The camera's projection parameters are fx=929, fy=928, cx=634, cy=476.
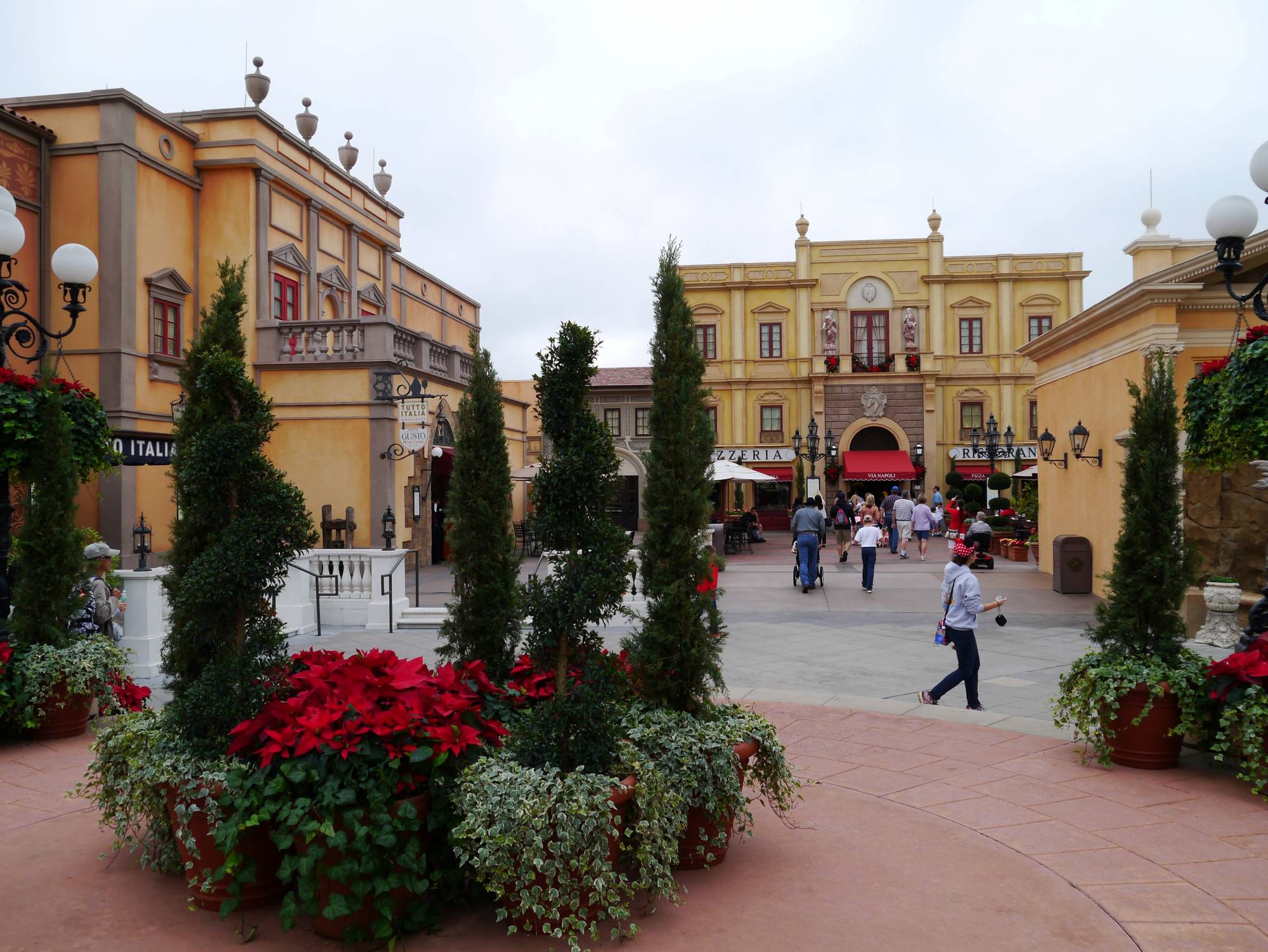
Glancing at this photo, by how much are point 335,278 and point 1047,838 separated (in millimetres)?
21356

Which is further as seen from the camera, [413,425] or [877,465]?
[877,465]

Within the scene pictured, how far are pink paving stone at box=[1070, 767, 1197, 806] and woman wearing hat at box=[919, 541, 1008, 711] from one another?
71.4 inches

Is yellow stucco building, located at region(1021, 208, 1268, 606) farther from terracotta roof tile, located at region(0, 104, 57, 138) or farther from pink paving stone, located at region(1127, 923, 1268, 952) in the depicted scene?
terracotta roof tile, located at region(0, 104, 57, 138)

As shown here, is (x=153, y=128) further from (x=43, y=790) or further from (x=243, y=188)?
(x=43, y=790)

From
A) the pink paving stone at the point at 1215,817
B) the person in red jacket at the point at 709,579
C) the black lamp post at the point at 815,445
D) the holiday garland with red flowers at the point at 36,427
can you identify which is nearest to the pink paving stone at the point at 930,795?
the pink paving stone at the point at 1215,817

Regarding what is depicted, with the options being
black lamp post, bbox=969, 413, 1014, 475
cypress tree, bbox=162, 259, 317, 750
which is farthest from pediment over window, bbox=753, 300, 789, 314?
cypress tree, bbox=162, 259, 317, 750

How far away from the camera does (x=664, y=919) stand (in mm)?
3951

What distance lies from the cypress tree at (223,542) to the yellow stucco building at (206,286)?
12.2 meters

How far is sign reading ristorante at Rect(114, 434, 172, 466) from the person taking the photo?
11281mm

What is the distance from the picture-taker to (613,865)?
3.96 m

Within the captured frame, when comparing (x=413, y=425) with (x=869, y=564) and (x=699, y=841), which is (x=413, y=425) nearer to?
(x=869, y=564)

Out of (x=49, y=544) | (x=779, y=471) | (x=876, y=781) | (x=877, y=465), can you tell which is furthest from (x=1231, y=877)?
(x=779, y=471)

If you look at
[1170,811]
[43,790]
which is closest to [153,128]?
[43,790]

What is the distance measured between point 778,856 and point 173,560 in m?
3.22
